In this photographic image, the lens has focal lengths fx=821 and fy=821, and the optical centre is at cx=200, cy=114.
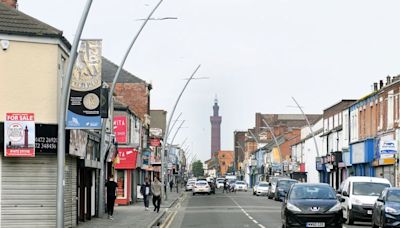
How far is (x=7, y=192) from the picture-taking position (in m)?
24.3

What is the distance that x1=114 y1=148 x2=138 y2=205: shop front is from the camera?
165 ft

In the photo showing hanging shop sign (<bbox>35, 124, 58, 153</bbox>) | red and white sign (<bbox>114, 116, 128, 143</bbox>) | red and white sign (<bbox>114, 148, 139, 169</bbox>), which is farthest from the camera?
red and white sign (<bbox>114, 148, 139, 169</bbox>)

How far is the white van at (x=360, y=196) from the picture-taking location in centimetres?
3117

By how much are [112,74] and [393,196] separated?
4573cm

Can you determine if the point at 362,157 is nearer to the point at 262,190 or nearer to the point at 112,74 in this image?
the point at 112,74

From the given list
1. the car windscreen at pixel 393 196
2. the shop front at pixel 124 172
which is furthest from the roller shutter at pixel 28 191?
the shop front at pixel 124 172

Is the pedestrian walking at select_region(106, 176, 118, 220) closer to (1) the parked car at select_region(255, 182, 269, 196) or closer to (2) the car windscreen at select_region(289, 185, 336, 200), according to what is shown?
(2) the car windscreen at select_region(289, 185, 336, 200)

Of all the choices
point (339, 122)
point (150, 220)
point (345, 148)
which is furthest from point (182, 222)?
point (339, 122)

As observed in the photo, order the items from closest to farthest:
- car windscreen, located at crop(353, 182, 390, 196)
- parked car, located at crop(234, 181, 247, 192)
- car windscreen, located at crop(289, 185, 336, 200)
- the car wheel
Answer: car windscreen, located at crop(289, 185, 336, 200), the car wheel, car windscreen, located at crop(353, 182, 390, 196), parked car, located at crop(234, 181, 247, 192)

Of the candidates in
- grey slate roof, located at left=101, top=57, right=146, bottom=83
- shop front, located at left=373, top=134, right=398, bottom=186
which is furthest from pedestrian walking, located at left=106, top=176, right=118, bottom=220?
grey slate roof, located at left=101, top=57, right=146, bottom=83

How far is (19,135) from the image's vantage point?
2280 centimetres

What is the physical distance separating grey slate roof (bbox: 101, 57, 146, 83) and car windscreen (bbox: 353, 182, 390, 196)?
3828 cm

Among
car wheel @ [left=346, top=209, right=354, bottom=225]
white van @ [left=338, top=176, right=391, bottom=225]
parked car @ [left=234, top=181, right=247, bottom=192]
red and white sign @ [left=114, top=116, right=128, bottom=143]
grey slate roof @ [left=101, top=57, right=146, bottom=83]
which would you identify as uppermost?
grey slate roof @ [left=101, top=57, right=146, bottom=83]

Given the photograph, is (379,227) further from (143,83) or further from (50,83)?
(143,83)
